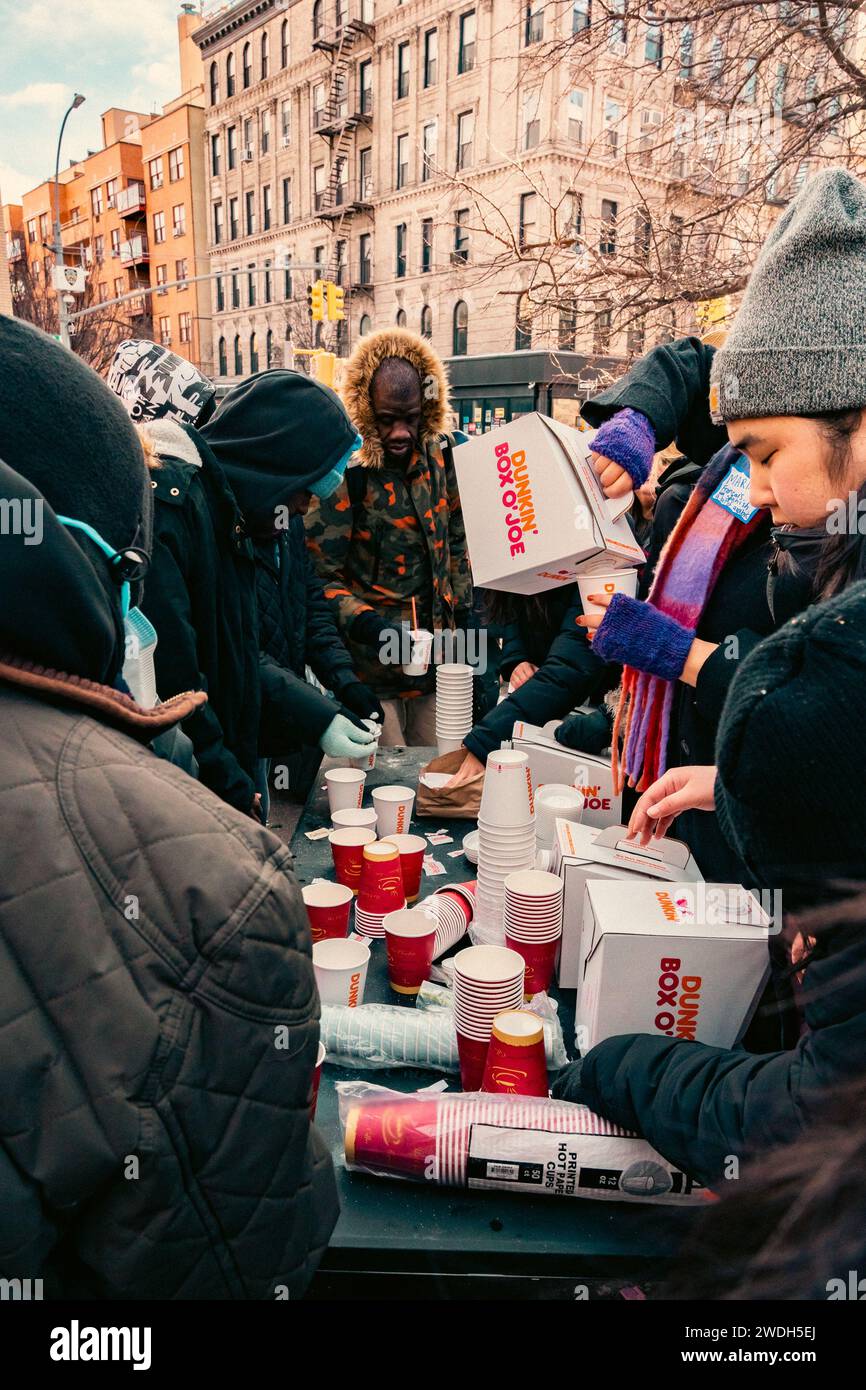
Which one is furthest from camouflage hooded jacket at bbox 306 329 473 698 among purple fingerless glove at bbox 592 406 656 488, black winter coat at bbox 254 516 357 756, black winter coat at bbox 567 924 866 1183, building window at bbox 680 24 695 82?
building window at bbox 680 24 695 82

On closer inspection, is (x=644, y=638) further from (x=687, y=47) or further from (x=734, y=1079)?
(x=687, y=47)

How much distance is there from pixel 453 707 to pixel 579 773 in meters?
0.93

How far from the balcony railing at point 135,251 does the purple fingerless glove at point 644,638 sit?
166 feet

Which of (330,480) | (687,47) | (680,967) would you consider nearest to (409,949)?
(680,967)

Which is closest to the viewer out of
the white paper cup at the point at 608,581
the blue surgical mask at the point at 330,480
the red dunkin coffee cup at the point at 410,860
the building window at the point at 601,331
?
the red dunkin coffee cup at the point at 410,860

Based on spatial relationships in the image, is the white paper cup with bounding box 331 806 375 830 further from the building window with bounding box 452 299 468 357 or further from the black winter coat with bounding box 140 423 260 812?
the building window with bounding box 452 299 468 357

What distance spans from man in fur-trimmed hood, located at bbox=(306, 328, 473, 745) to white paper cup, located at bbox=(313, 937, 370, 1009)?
7.54ft

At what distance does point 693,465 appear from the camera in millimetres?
2832

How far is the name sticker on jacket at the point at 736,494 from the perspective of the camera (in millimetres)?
2164

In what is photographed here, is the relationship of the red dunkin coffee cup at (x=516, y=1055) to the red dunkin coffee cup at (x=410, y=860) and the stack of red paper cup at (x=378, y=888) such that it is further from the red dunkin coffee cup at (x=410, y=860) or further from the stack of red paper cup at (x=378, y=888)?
the red dunkin coffee cup at (x=410, y=860)

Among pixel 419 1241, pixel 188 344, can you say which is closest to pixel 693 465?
pixel 419 1241

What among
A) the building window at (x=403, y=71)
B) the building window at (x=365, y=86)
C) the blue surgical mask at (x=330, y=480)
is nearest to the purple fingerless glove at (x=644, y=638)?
the blue surgical mask at (x=330, y=480)
